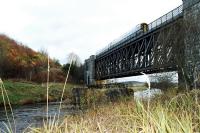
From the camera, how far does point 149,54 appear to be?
44719mm

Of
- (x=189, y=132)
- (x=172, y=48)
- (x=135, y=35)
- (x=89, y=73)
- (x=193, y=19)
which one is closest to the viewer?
(x=189, y=132)

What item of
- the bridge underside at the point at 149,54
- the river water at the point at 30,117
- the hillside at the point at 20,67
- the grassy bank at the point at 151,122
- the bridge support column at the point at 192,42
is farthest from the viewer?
the hillside at the point at 20,67

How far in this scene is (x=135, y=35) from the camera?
48406mm

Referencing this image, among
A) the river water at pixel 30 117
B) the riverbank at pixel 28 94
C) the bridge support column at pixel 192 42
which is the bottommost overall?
the river water at pixel 30 117

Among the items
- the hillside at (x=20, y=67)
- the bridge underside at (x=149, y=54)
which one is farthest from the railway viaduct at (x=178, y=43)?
the hillside at (x=20, y=67)

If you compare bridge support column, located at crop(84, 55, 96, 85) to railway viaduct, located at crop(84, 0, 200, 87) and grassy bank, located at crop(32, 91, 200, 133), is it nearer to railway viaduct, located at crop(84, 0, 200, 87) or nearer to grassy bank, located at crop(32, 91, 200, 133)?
railway viaduct, located at crop(84, 0, 200, 87)

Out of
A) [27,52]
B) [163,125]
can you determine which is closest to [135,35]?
[163,125]

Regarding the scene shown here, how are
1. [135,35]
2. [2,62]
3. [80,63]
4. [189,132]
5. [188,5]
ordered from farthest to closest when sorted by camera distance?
[80,63], [2,62], [135,35], [188,5], [189,132]

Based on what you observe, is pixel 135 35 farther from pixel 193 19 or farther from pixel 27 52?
pixel 27 52

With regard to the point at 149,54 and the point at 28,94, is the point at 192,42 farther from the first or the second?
the point at 28,94

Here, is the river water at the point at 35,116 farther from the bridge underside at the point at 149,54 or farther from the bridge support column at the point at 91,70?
the bridge support column at the point at 91,70

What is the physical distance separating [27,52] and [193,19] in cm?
8780

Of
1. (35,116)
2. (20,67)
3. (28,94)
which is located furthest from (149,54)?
(20,67)

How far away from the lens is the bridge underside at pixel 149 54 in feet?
89.2
